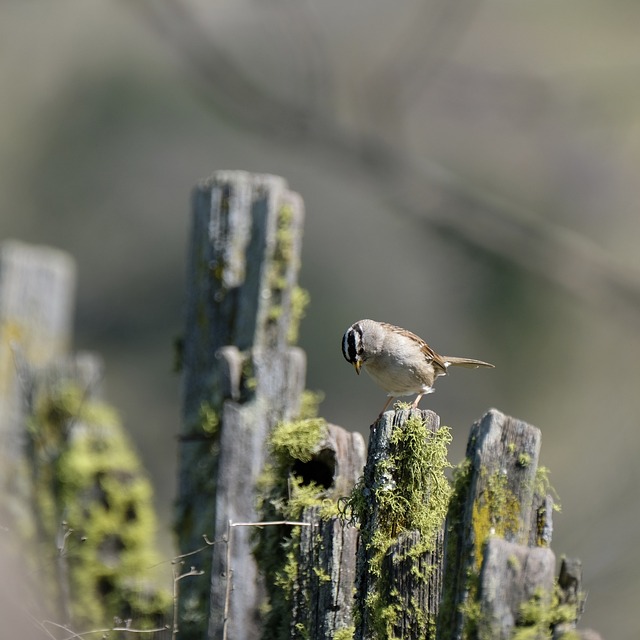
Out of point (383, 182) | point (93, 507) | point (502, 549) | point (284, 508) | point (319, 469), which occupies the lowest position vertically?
point (502, 549)

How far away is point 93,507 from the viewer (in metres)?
4.71

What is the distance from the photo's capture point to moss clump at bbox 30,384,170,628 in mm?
4582

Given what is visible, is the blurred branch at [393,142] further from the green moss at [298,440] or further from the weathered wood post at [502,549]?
the weathered wood post at [502,549]

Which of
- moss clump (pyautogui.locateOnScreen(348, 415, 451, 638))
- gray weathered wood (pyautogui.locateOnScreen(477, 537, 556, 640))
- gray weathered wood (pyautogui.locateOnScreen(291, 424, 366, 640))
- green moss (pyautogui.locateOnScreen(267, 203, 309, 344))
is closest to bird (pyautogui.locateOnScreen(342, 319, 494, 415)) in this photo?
green moss (pyautogui.locateOnScreen(267, 203, 309, 344))

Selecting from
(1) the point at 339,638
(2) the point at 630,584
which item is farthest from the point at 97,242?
(1) the point at 339,638

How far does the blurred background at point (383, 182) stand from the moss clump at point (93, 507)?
2.78m

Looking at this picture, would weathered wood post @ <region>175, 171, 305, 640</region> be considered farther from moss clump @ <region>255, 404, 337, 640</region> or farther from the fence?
moss clump @ <region>255, 404, 337, 640</region>

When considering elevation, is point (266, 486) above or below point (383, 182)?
below

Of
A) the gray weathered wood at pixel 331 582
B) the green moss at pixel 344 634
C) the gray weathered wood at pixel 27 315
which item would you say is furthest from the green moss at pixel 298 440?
the gray weathered wood at pixel 27 315

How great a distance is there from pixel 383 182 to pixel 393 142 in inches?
15.9

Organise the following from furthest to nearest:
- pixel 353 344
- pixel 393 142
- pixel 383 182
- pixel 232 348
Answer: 1. pixel 393 142
2. pixel 383 182
3. pixel 232 348
4. pixel 353 344

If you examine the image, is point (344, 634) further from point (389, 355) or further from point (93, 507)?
point (93, 507)

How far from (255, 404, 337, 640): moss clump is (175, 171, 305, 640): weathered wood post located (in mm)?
293

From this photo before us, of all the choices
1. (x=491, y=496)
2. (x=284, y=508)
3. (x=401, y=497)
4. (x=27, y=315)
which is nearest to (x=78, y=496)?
(x=27, y=315)
